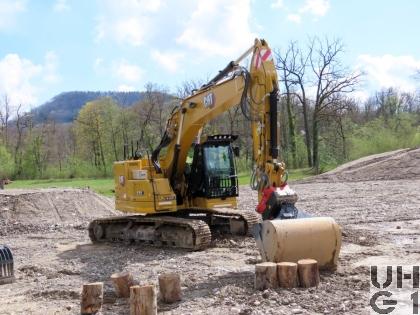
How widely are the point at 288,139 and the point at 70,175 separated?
23.6 m

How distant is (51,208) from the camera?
18.3 meters

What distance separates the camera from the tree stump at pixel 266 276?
7.19m

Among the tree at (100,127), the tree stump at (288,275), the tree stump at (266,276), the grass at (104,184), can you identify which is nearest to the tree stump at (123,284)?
the tree stump at (266,276)

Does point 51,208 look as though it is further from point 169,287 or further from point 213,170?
point 169,287

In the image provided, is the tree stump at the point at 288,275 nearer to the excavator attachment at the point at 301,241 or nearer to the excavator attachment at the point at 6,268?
the excavator attachment at the point at 301,241

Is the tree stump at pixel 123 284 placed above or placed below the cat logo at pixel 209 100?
below

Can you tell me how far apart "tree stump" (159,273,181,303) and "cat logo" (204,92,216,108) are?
4753mm

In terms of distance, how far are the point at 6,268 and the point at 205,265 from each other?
318 cm

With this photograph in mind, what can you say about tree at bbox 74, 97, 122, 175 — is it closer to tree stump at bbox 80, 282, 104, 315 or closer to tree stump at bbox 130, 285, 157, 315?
tree stump at bbox 80, 282, 104, 315

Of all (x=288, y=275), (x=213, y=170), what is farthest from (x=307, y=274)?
(x=213, y=170)

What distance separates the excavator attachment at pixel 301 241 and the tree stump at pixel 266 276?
31.8 inches

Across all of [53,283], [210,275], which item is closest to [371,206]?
[210,275]

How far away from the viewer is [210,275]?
853cm

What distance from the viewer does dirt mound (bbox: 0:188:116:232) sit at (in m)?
17.5
